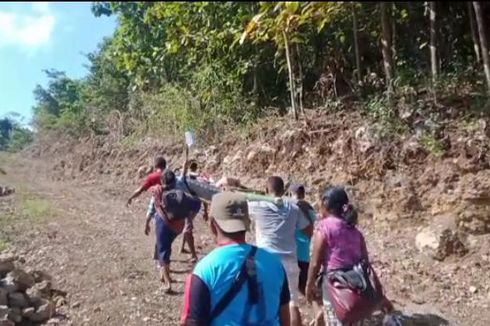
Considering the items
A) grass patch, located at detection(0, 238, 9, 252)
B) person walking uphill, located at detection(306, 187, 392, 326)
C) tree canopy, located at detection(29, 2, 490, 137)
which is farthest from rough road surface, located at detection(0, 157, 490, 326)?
person walking uphill, located at detection(306, 187, 392, 326)

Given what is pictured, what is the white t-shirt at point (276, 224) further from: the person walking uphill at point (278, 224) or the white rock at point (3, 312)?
the white rock at point (3, 312)

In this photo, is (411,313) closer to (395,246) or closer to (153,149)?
(395,246)

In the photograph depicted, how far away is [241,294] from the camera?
9.68 feet

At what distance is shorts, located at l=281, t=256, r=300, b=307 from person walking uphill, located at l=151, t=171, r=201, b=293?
1902 millimetres

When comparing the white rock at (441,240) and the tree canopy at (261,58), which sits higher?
the tree canopy at (261,58)

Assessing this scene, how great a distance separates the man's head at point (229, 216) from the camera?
3055mm

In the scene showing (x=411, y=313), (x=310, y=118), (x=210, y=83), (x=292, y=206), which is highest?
(x=210, y=83)

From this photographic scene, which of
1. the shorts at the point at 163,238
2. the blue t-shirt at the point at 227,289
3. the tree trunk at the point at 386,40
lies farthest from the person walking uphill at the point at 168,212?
the blue t-shirt at the point at 227,289

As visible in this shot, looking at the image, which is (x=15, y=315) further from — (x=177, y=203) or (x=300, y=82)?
(x=300, y=82)

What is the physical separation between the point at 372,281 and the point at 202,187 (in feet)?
9.63

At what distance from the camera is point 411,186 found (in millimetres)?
7918

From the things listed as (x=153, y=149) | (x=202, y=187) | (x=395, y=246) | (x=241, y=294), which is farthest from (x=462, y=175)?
(x=153, y=149)

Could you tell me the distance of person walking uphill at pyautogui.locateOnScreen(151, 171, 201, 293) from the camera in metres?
6.85

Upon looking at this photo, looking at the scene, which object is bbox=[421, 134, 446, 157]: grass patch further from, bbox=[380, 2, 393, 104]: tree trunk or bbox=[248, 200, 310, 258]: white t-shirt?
bbox=[248, 200, 310, 258]: white t-shirt
